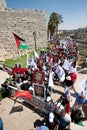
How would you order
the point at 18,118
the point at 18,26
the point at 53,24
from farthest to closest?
the point at 53,24, the point at 18,26, the point at 18,118

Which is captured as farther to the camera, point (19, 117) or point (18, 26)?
point (18, 26)

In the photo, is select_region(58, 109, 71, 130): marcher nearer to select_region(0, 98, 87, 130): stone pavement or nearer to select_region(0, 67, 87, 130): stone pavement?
select_region(0, 67, 87, 130): stone pavement

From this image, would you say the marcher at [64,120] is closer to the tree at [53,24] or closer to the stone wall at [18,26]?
the stone wall at [18,26]

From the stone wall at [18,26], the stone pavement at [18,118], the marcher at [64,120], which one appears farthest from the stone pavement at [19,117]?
the stone wall at [18,26]

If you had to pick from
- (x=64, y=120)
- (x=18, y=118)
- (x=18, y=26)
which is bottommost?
(x=18, y=118)

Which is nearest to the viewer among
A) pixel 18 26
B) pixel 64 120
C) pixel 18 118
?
pixel 64 120

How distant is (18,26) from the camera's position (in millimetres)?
22469

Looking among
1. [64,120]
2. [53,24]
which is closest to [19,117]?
[64,120]

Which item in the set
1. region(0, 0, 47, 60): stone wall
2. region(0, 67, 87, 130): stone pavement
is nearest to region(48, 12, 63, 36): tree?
region(0, 0, 47, 60): stone wall

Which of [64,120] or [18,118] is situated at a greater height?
[64,120]

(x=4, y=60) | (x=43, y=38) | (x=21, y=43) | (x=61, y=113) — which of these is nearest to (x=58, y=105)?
(x=61, y=113)

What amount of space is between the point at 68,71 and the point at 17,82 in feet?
10.8

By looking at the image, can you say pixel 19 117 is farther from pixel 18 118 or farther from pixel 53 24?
pixel 53 24

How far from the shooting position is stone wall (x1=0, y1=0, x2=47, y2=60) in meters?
21.5
